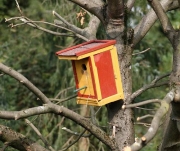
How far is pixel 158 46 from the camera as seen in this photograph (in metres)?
6.09

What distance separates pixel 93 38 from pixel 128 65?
0.34 m

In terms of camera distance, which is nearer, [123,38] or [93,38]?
[123,38]

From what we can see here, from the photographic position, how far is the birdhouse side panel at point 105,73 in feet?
8.20

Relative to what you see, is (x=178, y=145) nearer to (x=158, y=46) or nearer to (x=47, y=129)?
(x=47, y=129)

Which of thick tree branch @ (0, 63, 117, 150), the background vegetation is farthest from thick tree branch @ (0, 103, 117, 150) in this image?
the background vegetation

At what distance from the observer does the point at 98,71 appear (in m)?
2.52

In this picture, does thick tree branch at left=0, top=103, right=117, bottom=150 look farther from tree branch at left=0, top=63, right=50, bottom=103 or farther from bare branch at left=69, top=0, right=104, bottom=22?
bare branch at left=69, top=0, right=104, bottom=22

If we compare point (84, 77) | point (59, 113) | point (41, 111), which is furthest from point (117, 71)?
point (41, 111)

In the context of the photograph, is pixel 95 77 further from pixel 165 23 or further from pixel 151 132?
pixel 151 132

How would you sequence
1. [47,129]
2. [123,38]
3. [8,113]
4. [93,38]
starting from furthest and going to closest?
[47,129]
[93,38]
[123,38]
[8,113]

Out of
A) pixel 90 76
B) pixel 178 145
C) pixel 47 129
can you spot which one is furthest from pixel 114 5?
pixel 47 129

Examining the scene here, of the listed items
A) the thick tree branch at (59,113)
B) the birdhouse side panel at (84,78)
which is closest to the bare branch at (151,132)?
the thick tree branch at (59,113)

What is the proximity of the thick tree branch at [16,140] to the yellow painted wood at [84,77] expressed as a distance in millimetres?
477

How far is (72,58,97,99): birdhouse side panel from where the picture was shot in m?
2.52
